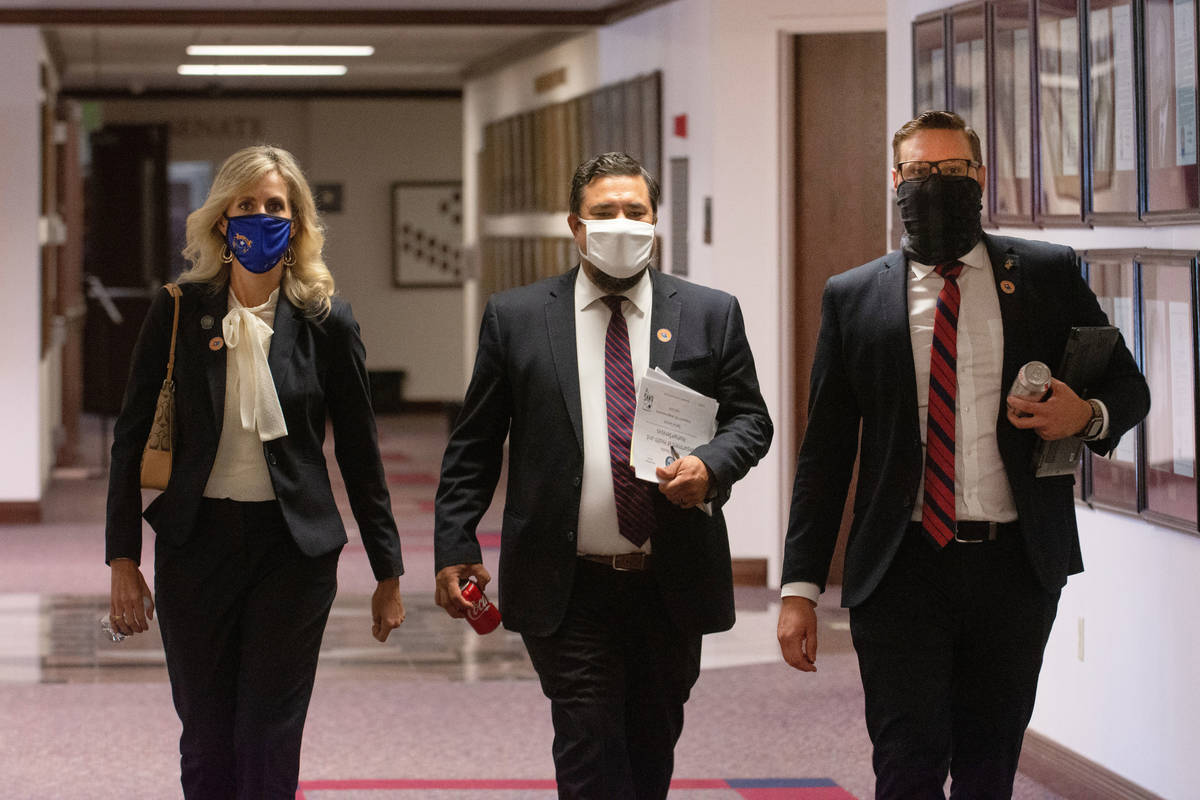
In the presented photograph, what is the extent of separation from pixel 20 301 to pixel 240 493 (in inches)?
317

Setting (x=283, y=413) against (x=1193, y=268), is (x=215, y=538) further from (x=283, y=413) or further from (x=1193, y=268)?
(x=1193, y=268)

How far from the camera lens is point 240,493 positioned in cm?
340

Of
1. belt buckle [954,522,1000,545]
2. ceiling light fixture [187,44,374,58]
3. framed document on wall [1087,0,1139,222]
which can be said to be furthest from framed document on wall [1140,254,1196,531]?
ceiling light fixture [187,44,374,58]

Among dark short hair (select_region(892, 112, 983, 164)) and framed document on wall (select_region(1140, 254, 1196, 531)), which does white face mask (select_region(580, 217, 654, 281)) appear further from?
framed document on wall (select_region(1140, 254, 1196, 531))

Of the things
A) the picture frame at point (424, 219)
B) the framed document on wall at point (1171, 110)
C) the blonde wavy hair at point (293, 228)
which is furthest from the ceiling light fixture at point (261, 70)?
the blonde wavy hair at point (293, 228)

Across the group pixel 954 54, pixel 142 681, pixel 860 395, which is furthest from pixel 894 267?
pixel 142 681

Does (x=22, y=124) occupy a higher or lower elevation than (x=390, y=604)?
higher

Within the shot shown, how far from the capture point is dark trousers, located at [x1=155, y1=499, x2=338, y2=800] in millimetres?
3379

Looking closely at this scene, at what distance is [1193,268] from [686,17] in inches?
197

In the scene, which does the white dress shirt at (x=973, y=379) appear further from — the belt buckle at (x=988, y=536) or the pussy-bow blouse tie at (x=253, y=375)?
the pussy-bow blouse tie at (x=253, y=375)

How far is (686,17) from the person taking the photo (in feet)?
28.9

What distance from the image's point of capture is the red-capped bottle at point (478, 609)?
11.1ft

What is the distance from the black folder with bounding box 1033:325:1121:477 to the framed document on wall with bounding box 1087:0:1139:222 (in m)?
1.49

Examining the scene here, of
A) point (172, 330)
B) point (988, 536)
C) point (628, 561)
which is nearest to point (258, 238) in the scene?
point (172, 330)
